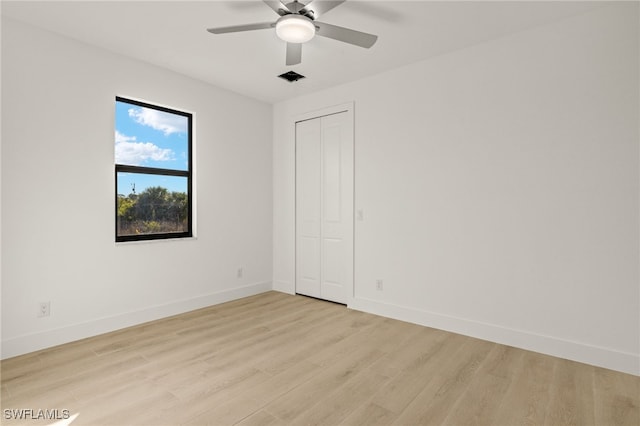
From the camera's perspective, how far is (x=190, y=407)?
204cm

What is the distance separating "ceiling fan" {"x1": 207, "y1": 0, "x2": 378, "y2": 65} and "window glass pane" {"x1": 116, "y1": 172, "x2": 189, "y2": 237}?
194cm

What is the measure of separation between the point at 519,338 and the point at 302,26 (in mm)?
3050

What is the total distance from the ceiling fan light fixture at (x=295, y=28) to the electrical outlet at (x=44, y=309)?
2.94 meters

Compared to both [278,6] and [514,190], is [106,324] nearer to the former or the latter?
[278,6]

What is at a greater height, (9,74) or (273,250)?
(9,74)

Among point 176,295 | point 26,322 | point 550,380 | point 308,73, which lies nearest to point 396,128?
point 308,73

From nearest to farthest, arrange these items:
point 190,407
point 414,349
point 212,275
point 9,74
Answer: point 190,407 → point 9,74 → point 414,349 → point 212,275

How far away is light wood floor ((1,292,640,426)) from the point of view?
6.49ft

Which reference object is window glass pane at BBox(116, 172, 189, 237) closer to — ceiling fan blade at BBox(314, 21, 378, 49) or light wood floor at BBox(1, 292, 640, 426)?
light wood floor at BBox(1, 292, 640, 426)

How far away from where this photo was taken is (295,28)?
2.39 meters

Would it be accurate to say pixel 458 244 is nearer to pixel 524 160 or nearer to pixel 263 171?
pixel 524 160

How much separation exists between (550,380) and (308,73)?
3.55m

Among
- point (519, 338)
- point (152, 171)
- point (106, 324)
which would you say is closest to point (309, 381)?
point (519, 338)

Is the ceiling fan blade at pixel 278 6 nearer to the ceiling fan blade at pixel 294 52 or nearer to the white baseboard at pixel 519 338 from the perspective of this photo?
the ceiling fan blade at pixel 294 52
